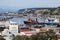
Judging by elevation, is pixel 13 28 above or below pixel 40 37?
above

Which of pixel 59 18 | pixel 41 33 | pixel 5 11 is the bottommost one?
pixel 41 33

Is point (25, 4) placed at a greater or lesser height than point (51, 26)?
greater

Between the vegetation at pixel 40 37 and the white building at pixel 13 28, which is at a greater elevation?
the white building at pixel 13 28

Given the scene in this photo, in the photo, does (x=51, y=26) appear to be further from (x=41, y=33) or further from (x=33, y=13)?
(x=33, y=13)

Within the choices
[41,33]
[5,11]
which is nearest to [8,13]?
[5,11]

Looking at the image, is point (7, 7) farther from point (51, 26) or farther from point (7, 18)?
point (51, 26)

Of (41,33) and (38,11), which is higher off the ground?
(38,11)

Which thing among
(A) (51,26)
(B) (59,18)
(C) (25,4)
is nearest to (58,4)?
(B) (59,18)

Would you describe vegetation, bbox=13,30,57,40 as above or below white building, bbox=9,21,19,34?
below

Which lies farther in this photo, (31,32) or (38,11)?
(38,11)
